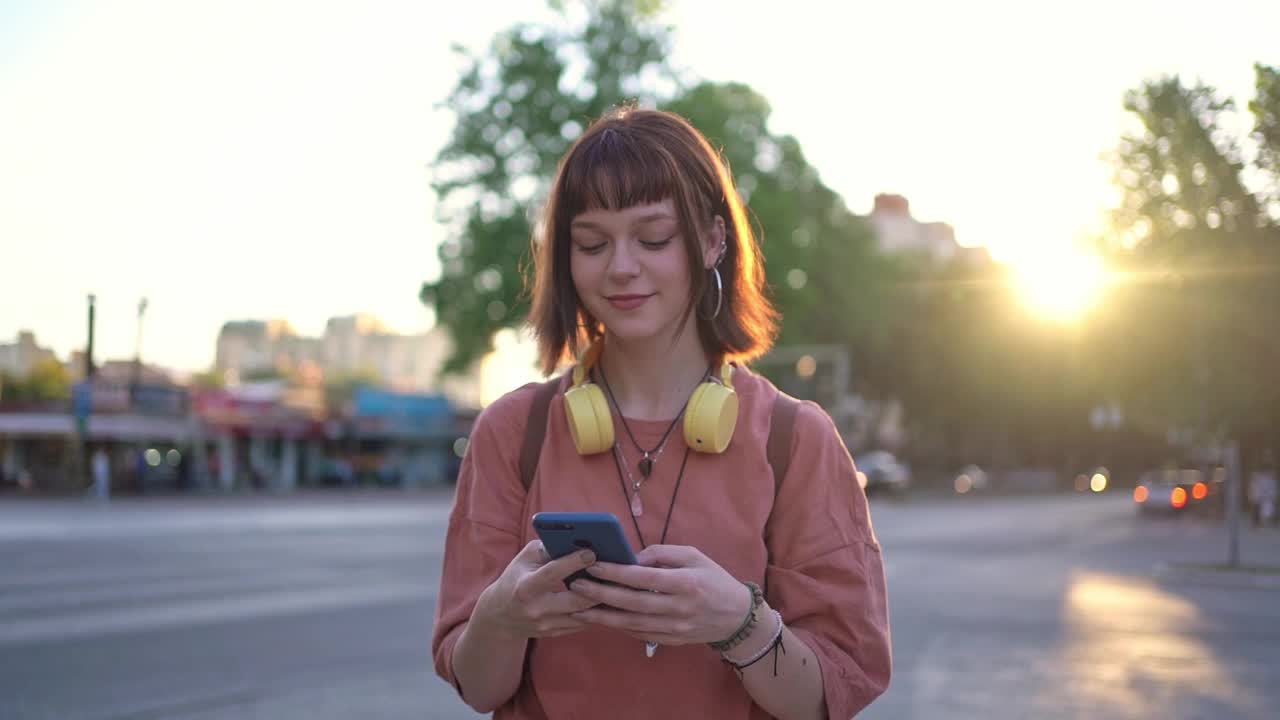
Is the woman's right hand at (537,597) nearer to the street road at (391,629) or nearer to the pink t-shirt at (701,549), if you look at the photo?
the pink t-shirt at (701,549)

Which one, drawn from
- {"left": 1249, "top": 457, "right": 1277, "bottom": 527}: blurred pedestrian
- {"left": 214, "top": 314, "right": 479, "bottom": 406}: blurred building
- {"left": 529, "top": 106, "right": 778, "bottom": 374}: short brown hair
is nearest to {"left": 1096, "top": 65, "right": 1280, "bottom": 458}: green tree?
{"left": 1249, "top": 457, "right": 1277, "bottom": 527}: blurred pedestrian

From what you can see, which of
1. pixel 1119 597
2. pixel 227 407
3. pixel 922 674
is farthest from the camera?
pixel 227 407

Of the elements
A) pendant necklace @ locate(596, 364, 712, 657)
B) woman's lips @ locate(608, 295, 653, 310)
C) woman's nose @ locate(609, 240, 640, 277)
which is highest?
woman's nose @ locate(609, 240, 640, 277)

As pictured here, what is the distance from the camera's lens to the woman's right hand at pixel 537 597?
1762mm

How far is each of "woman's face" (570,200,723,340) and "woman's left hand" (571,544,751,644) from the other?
467 mm

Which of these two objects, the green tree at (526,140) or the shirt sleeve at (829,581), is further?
the green tree at (526,140)

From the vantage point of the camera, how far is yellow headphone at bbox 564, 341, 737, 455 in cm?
202

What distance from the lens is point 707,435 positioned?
2021 millimetres

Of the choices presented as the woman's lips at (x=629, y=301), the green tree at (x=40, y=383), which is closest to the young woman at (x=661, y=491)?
the woman's lips at (x=629, y=301)

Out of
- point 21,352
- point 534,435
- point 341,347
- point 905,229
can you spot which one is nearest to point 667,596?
point 534,435

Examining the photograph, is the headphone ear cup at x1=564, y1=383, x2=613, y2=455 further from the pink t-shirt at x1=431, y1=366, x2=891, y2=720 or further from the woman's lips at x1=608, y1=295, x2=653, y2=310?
the woman's lips at x1=608, y1=295, x2=653, y2=310

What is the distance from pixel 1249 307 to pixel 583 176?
18336mm

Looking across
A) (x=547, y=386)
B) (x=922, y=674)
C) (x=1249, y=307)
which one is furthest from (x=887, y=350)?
(x=547, y=386)

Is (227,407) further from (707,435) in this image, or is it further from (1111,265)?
(707,435)
